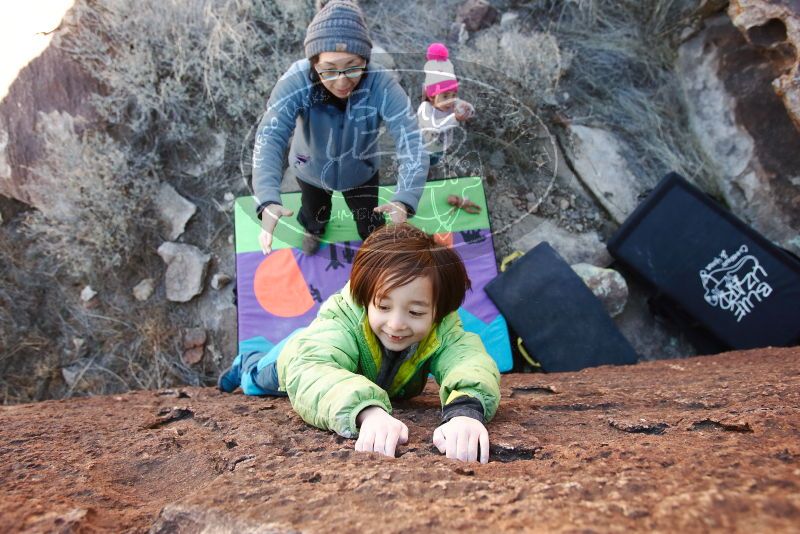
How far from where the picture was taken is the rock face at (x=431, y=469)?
0.69 meters

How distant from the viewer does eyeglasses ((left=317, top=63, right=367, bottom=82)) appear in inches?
66.7

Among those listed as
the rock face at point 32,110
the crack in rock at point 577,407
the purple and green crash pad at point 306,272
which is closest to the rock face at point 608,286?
the purple and green crash pad at point 306,272

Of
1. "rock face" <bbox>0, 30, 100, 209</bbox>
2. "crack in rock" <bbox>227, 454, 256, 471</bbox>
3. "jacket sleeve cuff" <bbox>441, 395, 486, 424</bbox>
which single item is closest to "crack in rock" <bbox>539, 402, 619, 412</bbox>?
"jacket sleeve cuff" <bbox>441, 395, 486, 424</bbox>

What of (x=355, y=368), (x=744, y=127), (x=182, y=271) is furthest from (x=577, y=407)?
(x=744, y=127)

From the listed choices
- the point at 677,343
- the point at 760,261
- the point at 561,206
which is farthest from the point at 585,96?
the point at 677,343

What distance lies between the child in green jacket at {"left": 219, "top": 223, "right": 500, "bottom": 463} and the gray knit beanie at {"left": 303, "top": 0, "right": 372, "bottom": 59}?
69cm

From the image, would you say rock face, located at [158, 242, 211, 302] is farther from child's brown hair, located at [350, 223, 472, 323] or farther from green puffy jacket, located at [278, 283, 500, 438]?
child's brown hair, located at [350, 223, 472, 323]

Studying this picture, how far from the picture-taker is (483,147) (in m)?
1.82

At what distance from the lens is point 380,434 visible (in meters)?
1.02

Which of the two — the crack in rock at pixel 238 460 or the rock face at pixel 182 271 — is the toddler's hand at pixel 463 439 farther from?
the rock face at pixel 182 271

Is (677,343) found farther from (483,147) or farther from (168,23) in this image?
(168,23)

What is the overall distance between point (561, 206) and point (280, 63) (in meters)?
1.75

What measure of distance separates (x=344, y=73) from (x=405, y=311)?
900 mm

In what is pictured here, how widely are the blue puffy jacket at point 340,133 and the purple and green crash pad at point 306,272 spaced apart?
615mm
